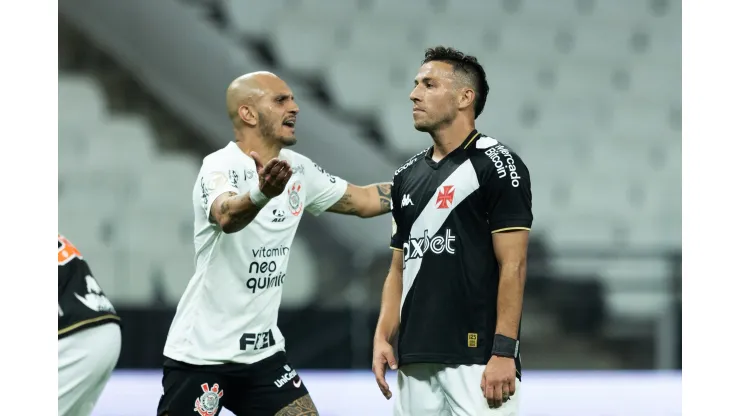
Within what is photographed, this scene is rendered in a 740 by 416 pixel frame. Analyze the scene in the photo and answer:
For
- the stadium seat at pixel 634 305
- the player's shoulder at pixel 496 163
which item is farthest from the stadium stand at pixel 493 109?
the player's shoulder at pixel 496 163

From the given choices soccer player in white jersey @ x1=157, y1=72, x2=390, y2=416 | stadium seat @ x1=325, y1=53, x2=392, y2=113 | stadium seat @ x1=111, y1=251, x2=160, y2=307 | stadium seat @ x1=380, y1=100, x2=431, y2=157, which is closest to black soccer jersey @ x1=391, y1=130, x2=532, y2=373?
soccer player in white jersey @ x1=157, y1=72, x2=390, y2=416

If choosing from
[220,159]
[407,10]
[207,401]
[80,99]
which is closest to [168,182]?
[80,99]

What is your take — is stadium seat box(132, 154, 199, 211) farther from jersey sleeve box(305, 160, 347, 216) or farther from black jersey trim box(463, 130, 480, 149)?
black jersey trim box(463, 130, 480, 149)

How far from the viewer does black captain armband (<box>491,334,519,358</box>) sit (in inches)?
135

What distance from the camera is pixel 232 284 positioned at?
162 inches

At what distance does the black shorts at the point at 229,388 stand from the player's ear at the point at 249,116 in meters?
1.00

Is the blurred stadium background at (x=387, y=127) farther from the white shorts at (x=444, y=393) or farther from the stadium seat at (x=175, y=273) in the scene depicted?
the white shorts at (x=444, y=393)

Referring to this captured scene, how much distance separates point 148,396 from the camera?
6.04 m

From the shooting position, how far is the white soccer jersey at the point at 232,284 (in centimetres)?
407

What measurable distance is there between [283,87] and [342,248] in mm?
4732

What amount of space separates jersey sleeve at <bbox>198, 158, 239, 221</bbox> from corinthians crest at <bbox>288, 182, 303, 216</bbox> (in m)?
0.28

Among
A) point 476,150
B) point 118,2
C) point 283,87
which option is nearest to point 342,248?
point 118,2

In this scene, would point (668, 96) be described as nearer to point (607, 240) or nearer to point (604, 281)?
point (607, 240)

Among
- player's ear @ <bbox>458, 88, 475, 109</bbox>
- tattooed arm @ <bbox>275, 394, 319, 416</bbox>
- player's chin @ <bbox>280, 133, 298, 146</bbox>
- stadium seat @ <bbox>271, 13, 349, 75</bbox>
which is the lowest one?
tattooed arm @ <bbox>275, 394, 319, 416</bbox>
